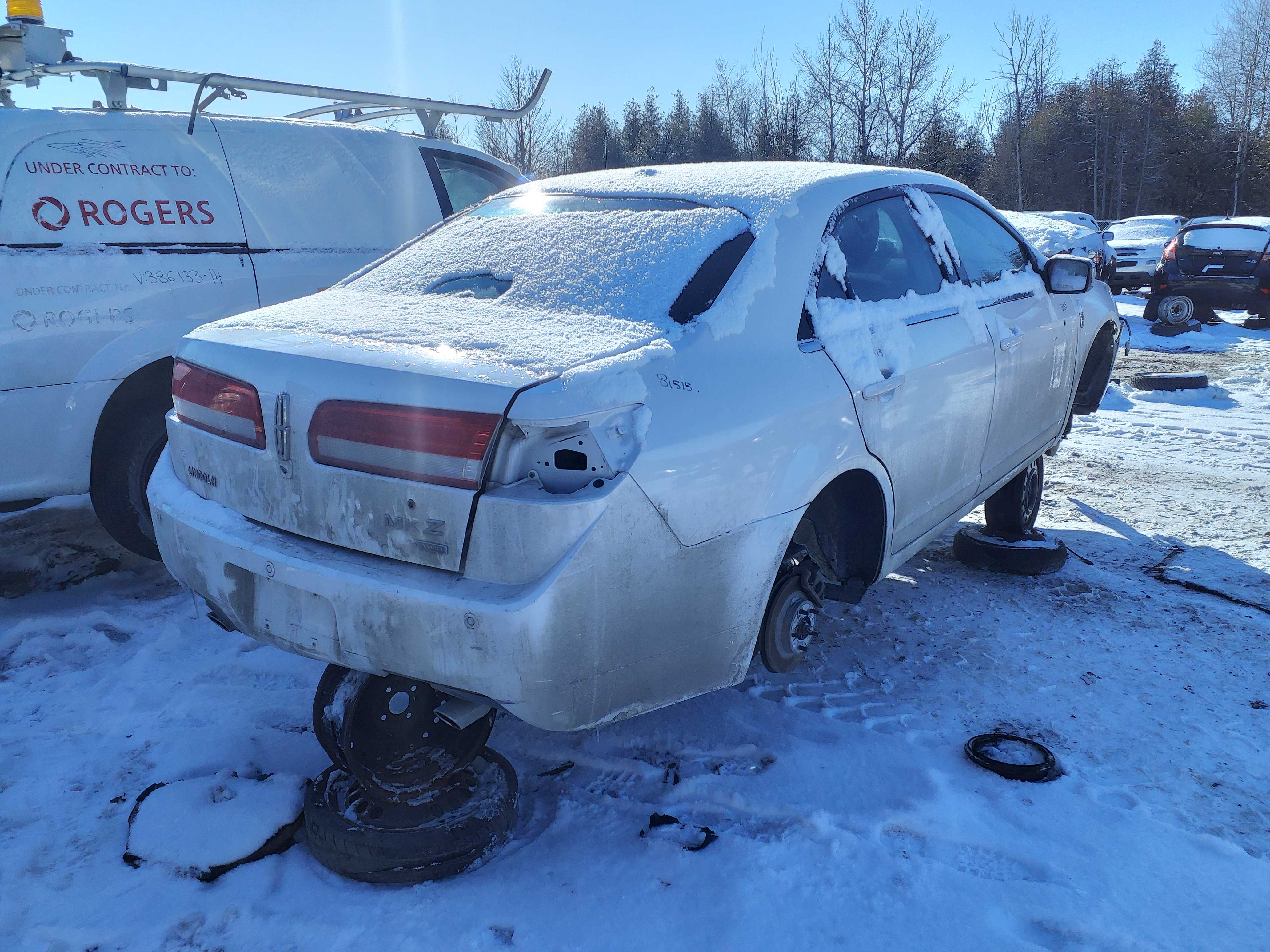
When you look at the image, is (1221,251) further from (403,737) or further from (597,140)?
(597,140)

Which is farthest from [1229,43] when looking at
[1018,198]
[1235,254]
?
[1235,254]

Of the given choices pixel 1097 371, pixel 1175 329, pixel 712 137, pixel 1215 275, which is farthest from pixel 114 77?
pixel 712 137

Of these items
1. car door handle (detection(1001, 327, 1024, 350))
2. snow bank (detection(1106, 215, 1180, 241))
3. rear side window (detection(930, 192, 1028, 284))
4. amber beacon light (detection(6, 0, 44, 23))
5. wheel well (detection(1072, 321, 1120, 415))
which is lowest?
wheel well (detection(1072, 321, 1120, 415))

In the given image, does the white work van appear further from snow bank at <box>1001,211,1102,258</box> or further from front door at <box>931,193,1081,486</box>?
snow bank at <box>1001,211,1102,258</box>

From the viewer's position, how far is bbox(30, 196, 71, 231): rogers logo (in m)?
3.55

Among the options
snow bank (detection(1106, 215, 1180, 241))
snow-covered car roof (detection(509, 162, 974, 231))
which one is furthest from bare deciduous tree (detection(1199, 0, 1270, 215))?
snow-covered car roof (detection(509, 162, 974, 231))

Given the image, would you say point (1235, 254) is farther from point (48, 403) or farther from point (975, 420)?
point (48, 403)

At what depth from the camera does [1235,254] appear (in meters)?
12.6

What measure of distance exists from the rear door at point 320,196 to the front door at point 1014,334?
9.00 feet

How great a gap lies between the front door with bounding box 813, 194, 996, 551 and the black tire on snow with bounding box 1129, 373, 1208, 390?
19.3ft

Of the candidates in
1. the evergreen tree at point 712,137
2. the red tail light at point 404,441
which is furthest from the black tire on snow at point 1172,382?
the evergreen tree at point 712,137

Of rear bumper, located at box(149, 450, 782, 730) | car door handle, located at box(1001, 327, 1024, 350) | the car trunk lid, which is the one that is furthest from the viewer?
the car trunk lid

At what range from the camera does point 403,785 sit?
231 cm

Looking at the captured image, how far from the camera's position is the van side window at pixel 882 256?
2773 millimetres
